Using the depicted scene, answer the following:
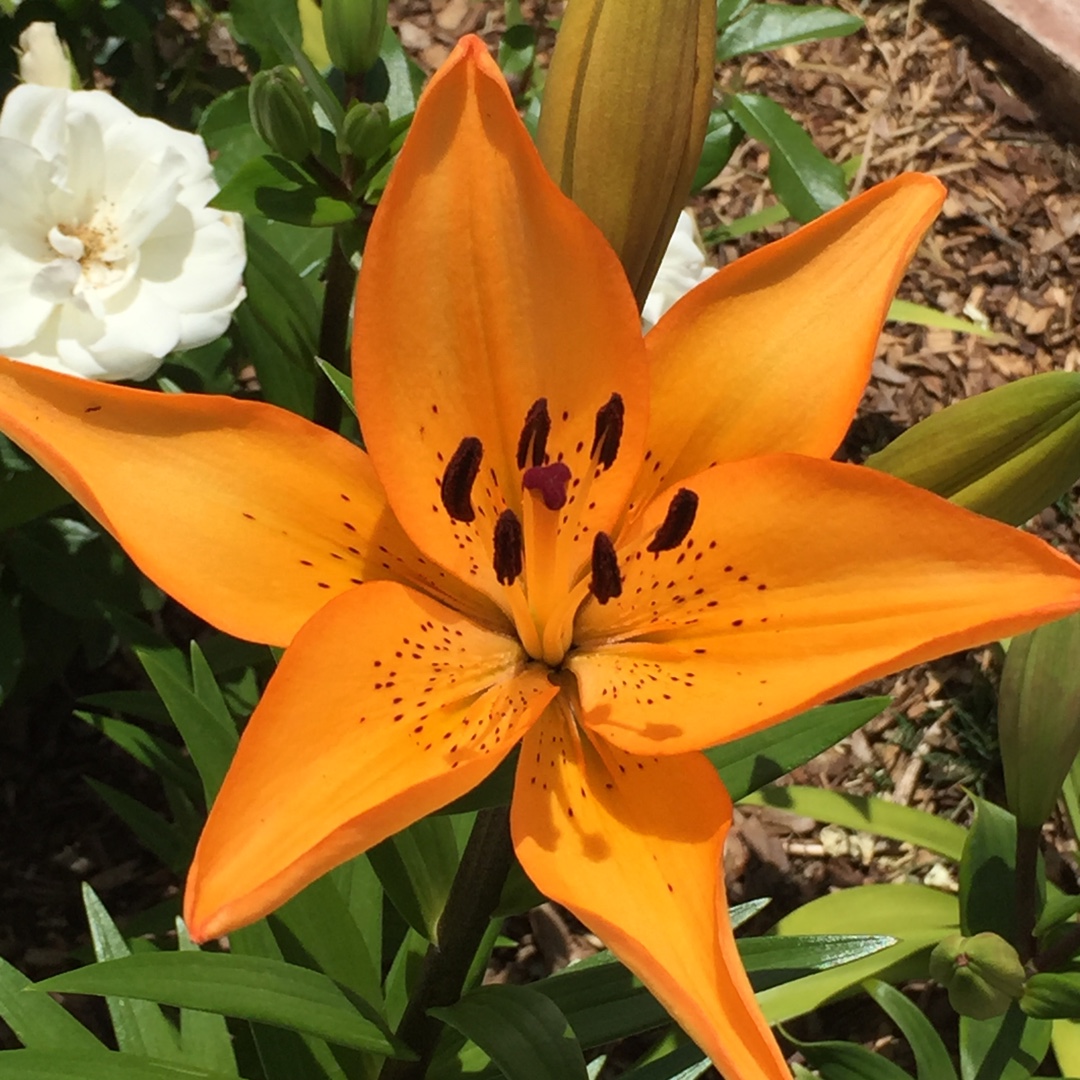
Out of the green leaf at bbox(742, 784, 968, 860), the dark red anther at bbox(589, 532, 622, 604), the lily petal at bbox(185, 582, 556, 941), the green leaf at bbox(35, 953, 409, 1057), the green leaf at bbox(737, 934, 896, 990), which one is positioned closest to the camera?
the lily petal at bbox(185, 582, 556, 941)

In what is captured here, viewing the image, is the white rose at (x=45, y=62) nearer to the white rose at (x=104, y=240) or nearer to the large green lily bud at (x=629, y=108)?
the white rose at (x=104, y=240)

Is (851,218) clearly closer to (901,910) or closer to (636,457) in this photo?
(636,457)

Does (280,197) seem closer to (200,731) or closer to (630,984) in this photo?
(200,731)

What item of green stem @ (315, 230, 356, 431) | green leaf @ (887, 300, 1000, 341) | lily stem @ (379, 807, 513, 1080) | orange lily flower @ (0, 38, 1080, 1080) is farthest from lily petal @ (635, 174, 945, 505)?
green leaf @ (887, 300, 1000, 341)

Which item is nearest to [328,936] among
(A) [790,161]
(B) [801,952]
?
(B) [801,952]

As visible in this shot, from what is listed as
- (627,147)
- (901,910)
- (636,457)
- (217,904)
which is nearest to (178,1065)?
(217,904)

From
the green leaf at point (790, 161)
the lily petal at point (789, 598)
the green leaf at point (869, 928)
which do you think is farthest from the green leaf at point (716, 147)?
the green leaf at point (869, 928)

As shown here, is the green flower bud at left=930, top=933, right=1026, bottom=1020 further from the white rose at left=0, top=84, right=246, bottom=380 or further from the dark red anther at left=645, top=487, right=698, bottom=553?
the white rose at left=0, top=84, right=246, bottom=380
